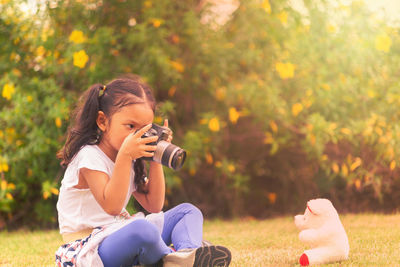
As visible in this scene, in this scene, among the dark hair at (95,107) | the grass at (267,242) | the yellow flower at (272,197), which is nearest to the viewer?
the dark hair at (95,107)

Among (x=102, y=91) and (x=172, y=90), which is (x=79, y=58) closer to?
(x=172, y=90)

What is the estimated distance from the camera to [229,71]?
166 inches

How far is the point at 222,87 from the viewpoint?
13.7ft

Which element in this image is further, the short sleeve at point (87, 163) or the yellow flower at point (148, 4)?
the yellow flower at point (148, 4)

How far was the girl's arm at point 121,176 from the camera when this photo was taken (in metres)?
1.97

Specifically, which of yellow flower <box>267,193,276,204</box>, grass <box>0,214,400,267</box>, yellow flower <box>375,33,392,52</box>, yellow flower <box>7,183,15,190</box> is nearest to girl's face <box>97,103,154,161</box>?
grass <box>0,214,400,267</box>

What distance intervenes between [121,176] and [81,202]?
0.82ft

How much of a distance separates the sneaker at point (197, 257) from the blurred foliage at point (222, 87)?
1.74 m

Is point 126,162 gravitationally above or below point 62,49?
below

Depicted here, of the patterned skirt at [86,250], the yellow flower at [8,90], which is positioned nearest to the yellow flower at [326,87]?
the yellow flower at [8,90]

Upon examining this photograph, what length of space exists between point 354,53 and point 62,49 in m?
2.29

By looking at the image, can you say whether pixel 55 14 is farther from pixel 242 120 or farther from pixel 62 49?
pixel 242 120

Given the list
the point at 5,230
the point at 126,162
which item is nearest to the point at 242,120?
the point at 5,230

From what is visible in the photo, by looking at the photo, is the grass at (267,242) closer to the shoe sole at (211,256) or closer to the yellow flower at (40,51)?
the shoe sole at (211,256)
